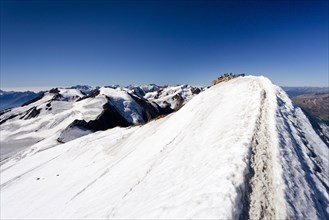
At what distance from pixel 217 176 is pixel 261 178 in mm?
1870

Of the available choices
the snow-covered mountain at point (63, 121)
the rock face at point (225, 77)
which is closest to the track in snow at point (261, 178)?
the rock face at point (225, 77)

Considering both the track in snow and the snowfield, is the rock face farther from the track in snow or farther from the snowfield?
the track in snow

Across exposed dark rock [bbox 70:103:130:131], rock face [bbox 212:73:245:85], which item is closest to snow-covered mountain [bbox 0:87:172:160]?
exposed dark rock [bbox 70:103:130:131]

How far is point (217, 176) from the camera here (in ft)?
38.5

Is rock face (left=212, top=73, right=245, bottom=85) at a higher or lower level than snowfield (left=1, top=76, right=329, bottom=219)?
higher

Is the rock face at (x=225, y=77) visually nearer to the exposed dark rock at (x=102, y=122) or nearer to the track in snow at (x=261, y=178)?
the track in snow at (x=261, y=178)

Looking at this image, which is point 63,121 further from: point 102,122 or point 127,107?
point 127,107

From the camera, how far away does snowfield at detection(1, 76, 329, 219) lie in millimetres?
10523

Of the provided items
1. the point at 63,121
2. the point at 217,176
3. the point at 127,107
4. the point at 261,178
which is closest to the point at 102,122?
the point at 63,121

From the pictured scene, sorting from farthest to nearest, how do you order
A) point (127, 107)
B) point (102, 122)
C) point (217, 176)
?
1. point (127, 107)
2. point (102, 122)
3. point (217, 176)

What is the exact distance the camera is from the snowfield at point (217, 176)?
414 inches

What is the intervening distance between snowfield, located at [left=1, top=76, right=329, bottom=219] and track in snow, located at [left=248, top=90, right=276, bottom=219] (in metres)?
0.04

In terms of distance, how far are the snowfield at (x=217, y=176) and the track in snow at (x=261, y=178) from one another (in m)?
0.04

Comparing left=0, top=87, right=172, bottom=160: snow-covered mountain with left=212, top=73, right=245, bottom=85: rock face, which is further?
left=0, top=87, right=172, bottom=160: snow-covered mountain
